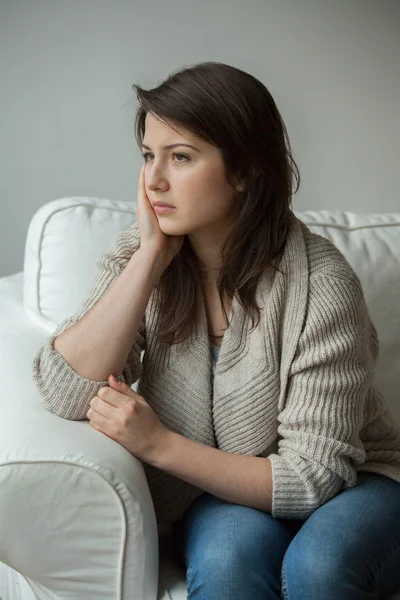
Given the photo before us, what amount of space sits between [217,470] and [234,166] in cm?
49

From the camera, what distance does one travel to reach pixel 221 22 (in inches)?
84.7

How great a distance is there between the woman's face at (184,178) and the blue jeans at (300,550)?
18.8 inches

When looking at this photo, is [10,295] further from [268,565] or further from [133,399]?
[268,565]

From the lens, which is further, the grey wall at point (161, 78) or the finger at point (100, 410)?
the grey wall at point (161, 78)

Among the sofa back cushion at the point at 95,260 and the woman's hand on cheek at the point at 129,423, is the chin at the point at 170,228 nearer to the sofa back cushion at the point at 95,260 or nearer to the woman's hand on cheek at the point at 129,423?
the woman's hand on cheek at the point at 129,423

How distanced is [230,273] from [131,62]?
939 millimetres

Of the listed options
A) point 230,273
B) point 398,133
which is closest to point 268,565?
point 230,273

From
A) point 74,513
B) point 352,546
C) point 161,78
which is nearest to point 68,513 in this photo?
point 74,513

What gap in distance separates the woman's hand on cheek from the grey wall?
1.04 m

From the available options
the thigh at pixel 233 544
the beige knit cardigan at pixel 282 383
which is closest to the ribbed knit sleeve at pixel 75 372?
the beige knit cardigan at pixel 282 383

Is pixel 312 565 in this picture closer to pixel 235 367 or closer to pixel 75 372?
pixel 235 367

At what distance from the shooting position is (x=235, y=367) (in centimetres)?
144

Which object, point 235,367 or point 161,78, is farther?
point 161,78

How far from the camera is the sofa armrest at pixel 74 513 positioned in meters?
1.20
